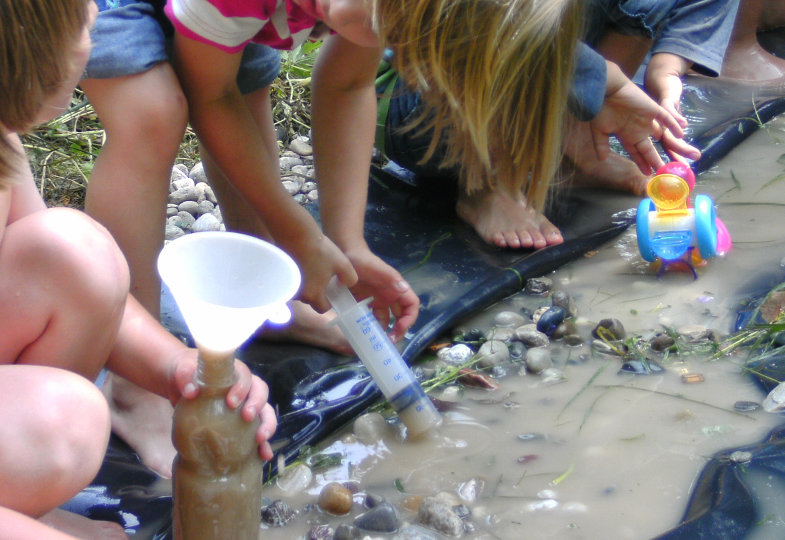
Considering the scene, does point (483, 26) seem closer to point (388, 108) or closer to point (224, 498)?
point (224, 498)

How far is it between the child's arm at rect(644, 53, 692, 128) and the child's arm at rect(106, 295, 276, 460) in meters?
1.44

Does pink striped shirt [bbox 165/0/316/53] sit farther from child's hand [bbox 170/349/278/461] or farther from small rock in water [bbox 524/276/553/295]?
small rock in water [bbox 524/276/553/295]

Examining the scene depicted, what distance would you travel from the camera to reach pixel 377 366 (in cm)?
149

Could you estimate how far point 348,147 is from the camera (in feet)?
5.85

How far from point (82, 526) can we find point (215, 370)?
15.3 inches

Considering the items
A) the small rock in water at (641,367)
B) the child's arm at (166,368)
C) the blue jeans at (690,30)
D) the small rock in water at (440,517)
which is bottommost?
the small rock in water at (440,517)

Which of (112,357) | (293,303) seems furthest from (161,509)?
(293,303)

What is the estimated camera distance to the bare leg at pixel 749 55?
313 centimetres

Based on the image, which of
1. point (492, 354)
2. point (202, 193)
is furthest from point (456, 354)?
point (202, 193)

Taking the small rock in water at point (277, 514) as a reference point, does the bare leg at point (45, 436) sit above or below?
above

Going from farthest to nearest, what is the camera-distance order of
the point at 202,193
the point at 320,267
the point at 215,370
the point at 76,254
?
the point at 202,193 < the point at 320,267 < the point at 76,254 < the point at 215,370

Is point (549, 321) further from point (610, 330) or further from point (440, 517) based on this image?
point (440, 517)

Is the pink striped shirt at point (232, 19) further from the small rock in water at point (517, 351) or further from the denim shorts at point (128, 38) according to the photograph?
the small rock in water at point (517, 351)

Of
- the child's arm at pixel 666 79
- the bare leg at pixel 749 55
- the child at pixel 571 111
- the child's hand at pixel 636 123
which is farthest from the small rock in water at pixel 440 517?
the bare leg at pixel 749 55
